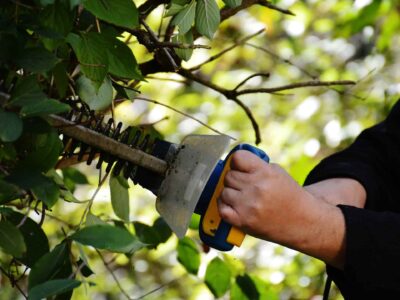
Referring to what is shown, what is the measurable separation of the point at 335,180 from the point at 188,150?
458mm

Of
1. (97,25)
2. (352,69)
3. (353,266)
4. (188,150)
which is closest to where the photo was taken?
(97,25)

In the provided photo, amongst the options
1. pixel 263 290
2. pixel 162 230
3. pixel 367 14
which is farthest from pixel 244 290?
pixel 367 14

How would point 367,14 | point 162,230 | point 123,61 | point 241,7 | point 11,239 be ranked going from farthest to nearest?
point 367,14
point 162,230
point 241,7
point 123,61
point 11,239

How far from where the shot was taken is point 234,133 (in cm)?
345

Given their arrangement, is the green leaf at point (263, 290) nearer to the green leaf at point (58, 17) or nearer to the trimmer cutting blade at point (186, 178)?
the trimmer cutting blade at point (186, 178)

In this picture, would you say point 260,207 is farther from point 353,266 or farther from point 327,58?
point 327,58

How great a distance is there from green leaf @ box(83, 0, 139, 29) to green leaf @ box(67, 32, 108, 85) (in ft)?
0.14

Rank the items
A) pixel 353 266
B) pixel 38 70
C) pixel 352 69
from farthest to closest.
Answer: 1. pixel 352 69
2. pixel 353 266
3. pixel 38 70

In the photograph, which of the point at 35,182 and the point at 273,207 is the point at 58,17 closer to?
the point at 35,182

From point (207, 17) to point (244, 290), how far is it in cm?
66

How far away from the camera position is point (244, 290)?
1.62 m

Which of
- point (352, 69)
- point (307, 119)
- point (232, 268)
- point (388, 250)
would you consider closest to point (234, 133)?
point (307, 119)

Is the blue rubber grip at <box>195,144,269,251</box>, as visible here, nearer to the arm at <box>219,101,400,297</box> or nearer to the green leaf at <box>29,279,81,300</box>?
the arm at <box>219,101,400,297</box>

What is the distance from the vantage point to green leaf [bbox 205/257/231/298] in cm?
160
